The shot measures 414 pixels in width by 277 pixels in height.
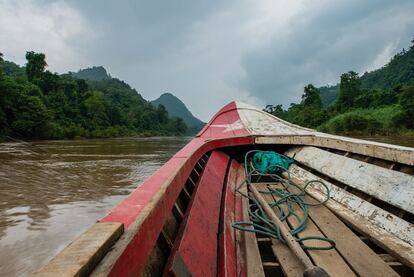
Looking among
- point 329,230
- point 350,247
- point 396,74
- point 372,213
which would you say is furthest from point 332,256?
point 396,74

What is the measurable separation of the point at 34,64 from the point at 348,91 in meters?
Result: 41.2

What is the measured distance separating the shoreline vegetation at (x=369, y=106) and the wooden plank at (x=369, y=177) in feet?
83.4

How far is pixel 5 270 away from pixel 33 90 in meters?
32.4

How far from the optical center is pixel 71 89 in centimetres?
4066

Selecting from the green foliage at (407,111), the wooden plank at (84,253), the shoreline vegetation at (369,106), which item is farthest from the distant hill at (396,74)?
the wooden plank at (84,253)

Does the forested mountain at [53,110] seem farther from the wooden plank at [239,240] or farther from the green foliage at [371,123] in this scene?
the green foliage at [371,123]

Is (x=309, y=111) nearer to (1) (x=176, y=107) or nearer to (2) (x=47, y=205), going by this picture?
(2) (x=47, y=205)

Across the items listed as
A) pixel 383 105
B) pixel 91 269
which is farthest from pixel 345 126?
pixel 91 269

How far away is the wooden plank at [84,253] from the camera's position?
0.58m

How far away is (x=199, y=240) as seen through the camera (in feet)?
4.52

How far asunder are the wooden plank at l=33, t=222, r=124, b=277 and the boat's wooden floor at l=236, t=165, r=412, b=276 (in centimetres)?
80

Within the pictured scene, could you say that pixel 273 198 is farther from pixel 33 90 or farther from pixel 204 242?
pixel 33 90

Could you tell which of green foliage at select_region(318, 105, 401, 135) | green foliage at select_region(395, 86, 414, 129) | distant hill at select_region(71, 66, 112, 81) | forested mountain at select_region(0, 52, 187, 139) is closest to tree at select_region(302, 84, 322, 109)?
green foliage at select_region(318, 105, 401, 135)

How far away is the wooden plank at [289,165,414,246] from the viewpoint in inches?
62.1
